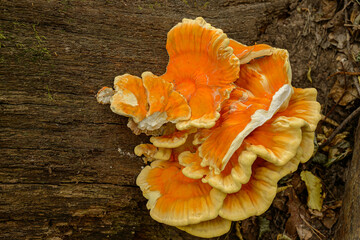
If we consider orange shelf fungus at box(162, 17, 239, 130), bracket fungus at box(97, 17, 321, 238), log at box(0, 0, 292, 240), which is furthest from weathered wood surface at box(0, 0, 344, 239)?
orange shelf fungus at box(162, 17, 239, 130)

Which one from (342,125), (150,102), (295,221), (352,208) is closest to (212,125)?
(150,102)

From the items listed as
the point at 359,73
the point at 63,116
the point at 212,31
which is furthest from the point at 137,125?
the point at 359,73

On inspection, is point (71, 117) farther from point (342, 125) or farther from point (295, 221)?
point (342, 125)

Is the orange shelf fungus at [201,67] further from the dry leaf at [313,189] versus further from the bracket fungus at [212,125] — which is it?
the dry leaf at [313,189]

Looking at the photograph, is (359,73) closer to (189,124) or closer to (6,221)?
(189,124)

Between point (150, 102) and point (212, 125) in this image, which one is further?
point (150, 102)

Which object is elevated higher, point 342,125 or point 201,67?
point 201,67

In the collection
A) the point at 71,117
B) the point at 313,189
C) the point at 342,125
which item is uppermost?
the point at 71,117
